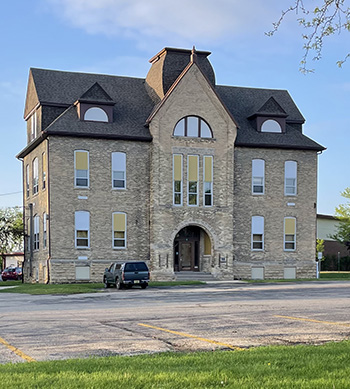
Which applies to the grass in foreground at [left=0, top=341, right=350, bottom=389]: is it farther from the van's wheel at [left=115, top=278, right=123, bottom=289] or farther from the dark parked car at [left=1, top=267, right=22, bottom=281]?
the dark parked car at [left=1, top=267, right=22, bottom=281]

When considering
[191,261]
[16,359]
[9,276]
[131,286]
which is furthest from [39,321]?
[9,276]

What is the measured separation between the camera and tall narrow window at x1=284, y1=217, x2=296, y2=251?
158 ft

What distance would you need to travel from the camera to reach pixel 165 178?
147 ft

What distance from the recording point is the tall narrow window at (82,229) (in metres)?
43.8

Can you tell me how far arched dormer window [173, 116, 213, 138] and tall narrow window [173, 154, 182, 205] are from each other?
1684 millimetres

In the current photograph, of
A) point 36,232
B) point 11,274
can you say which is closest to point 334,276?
point 36,232

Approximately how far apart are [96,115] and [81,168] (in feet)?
12.6

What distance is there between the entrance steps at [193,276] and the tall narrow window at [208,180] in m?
4.87

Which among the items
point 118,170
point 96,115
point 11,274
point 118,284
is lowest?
point 11,274

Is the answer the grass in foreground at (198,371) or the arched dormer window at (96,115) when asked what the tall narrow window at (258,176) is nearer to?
the arched dormer window at (96,115)

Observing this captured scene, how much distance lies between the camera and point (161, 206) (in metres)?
44.6

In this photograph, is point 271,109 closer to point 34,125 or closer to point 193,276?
point 193,276

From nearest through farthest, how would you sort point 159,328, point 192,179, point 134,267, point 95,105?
point 159,328 < point 134,267 < point 95,105 < point 192,179

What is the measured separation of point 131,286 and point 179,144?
12.2 metres
